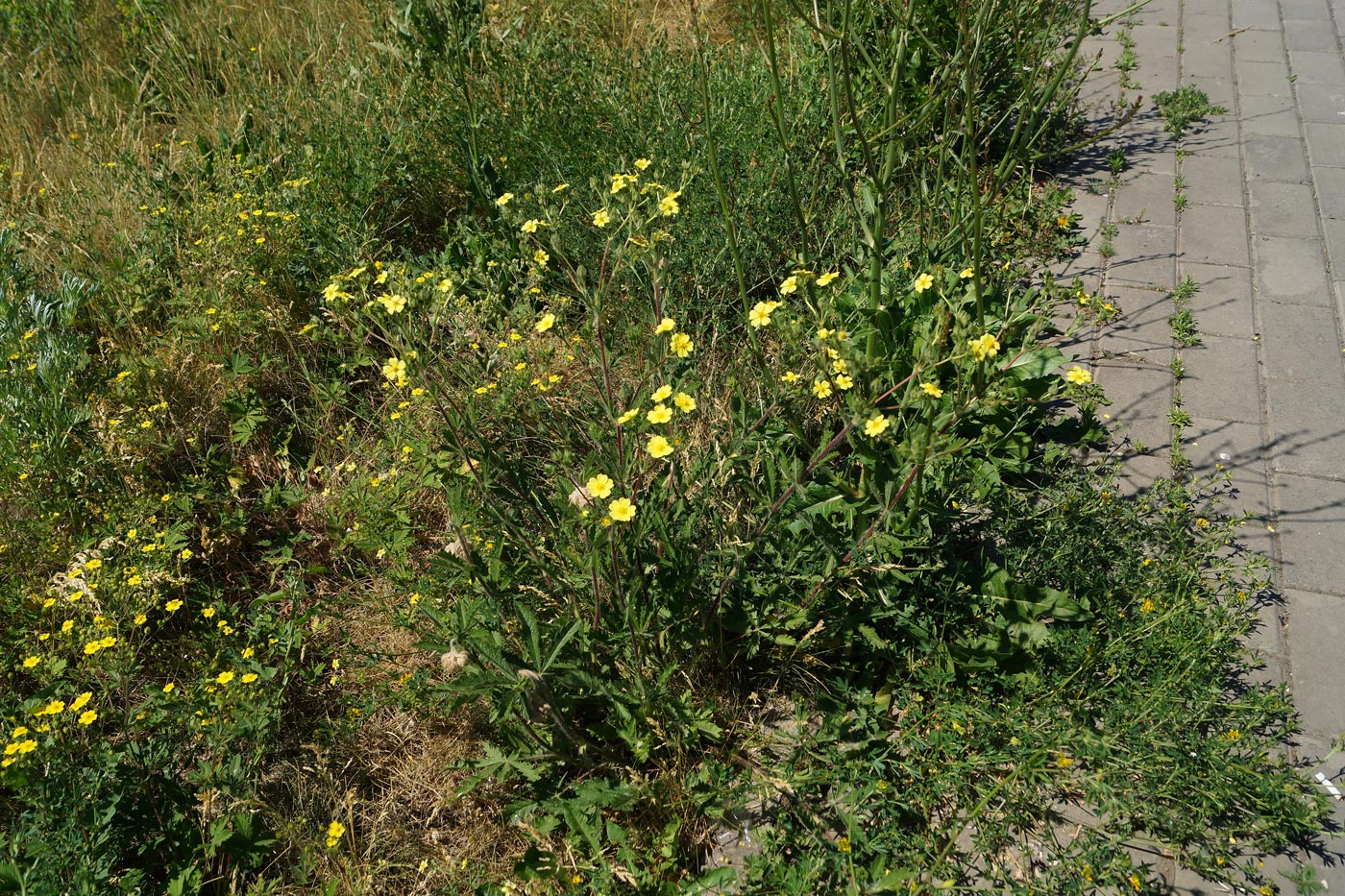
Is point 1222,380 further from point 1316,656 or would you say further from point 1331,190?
point 1331,190

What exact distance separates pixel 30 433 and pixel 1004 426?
Answer: 302 centimetres

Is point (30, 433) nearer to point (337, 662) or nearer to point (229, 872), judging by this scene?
point (337, 662)

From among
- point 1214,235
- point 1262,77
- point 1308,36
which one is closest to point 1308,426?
point 1214,235

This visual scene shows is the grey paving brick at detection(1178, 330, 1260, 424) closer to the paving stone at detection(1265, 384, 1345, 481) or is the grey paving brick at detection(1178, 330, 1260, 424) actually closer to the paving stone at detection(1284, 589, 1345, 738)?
the paving stone at detection(1265, 384, 1345, 481)

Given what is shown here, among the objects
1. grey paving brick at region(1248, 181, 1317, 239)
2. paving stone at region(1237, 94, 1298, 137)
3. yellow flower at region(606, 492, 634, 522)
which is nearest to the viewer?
yellow flower at region(606, 492, 634, 522)

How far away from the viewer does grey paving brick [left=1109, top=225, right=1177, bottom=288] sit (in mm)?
3861

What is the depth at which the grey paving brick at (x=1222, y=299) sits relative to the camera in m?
3.60

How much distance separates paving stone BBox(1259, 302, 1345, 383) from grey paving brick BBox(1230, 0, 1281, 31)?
3.00 metres

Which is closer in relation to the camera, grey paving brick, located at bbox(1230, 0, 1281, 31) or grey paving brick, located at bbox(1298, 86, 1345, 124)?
grey paving brick, located at bbox(1298, 86, 1345, 124)

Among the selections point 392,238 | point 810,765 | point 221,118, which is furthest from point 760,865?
point 221,118

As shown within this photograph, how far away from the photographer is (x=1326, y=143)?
179 inches

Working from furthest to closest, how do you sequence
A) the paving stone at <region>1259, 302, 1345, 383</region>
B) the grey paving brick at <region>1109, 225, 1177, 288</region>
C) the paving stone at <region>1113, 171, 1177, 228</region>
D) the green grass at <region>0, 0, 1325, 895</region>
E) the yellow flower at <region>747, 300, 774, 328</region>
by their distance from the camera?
1. the paving stone at <region>1113, 171, 1177, 228</region>
2. the grey paving brick at <region>1109, 225, 1177, 288</region>
3. the paving stone at <region>1259, 302, 1345, 383</region>
4. the yellow flower at <region>747, 300, 774, 328</region>
5. the green grass at <region>0, 0, 1325, 895</region>

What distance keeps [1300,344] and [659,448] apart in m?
2.89

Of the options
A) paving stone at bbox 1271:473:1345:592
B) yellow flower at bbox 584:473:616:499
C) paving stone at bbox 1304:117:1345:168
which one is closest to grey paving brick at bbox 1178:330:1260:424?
paving stone at bbox 1271:473:1345:592
